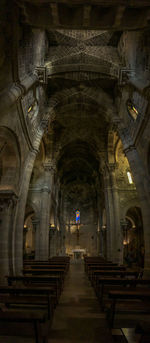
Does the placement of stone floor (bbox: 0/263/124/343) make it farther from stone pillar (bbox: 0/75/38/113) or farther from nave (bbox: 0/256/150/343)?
stone pillar (bbox: 0/75/38/113)

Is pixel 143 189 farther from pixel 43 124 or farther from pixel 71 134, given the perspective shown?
pixel 71 134

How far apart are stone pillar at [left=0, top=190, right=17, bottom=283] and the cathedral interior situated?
0.16ft

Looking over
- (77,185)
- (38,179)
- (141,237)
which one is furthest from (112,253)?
(77,185)

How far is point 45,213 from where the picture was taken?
69.1 ft

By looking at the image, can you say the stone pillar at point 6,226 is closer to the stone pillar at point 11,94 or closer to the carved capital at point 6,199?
the carved capital at point 6,199

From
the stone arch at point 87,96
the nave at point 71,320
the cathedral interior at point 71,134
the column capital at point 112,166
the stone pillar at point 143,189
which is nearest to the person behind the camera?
the nave at point 71,320

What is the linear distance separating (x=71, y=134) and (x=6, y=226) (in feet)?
47.8

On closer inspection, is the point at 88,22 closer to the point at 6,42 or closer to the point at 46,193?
the point at 6,42

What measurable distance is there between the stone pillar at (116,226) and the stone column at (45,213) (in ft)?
20.6

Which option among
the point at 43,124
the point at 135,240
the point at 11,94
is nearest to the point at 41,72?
the point at 11,94

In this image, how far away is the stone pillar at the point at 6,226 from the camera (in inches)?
421

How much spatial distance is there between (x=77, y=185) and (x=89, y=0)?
34363 millimetres

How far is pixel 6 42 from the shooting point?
861 cm

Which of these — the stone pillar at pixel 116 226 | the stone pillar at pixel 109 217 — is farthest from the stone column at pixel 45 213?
the stone pillar at pixel 116 226
